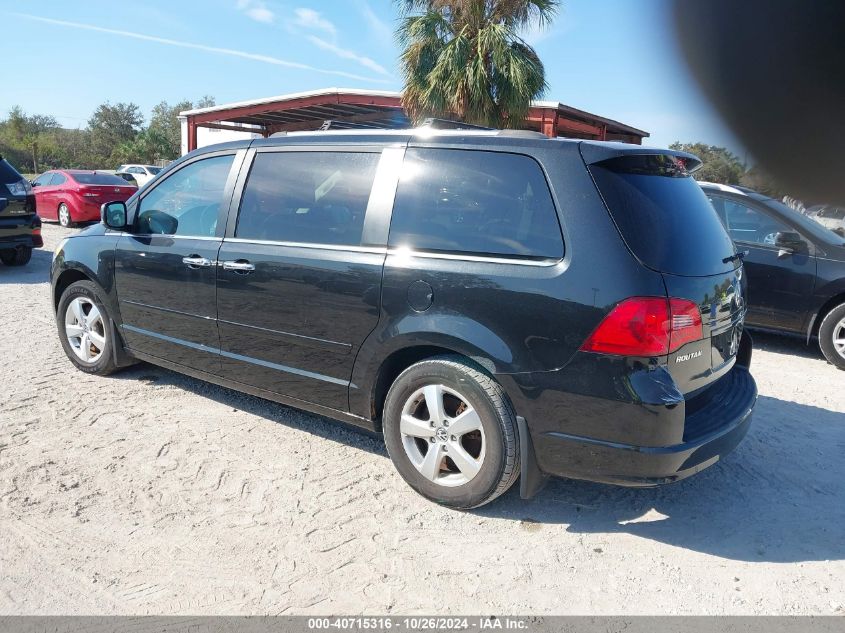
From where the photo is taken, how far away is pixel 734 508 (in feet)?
11.1

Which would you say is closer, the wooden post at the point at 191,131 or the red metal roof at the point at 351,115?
the red metal roof at the point at 351,115

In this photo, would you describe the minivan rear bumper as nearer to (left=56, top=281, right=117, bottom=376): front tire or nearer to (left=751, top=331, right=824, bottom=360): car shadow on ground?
(left=56, top=281, right=117, bottom=376): front tire

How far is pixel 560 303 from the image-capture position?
9.29 ft

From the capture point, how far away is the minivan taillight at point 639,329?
2701mm

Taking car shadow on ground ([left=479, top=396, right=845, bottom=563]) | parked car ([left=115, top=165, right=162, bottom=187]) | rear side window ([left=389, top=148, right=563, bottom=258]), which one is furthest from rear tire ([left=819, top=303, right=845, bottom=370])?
parked car ([left=115, top=165, right=162, bottom=187])

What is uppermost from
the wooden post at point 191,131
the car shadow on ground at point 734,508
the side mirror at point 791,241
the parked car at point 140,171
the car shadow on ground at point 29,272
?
the wooden post at point 191,131

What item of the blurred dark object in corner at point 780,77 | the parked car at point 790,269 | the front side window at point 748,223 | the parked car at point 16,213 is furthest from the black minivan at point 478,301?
the parked car at point 16,213

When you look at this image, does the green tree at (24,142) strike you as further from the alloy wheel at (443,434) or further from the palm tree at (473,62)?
the alloy wheel at (443,434)

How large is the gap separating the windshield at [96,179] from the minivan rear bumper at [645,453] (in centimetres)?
1570

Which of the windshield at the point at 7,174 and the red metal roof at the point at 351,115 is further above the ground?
the red metal roof at the point at 351,115

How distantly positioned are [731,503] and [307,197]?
278 centimetres

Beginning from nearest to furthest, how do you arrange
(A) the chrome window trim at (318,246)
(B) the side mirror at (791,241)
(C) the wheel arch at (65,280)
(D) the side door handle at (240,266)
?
1. (A) the chrome window trim at (318,246)
2. (D) the side door handle at (240,266)
3. (C) the wheel arch at (65,280)
4. (B) the side mirror at (791,241)

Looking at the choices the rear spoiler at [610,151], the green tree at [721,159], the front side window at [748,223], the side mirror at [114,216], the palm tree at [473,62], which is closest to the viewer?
the green tree at [721,159]

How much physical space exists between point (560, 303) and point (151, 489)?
7.21 ft
